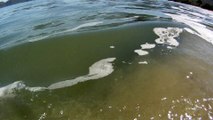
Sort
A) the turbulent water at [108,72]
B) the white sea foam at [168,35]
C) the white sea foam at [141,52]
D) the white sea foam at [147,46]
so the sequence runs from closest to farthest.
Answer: the turbulent water at [108,72]
the white sea foam at [141,52]
the white sea foam at [147,46]
the white sea foam at [168,35]

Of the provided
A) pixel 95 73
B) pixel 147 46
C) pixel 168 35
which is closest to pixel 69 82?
pixel 95 73

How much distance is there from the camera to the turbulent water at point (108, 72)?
680 cm

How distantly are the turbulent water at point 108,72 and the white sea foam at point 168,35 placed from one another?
0.10 ft

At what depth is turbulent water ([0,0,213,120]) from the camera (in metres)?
6.80

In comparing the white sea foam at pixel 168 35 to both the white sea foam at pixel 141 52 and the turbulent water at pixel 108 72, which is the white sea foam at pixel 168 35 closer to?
the turbulent water at pixel 108 72

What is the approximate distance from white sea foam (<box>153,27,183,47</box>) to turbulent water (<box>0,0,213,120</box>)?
30mm

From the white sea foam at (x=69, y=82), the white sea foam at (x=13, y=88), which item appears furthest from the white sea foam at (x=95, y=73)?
the white sea foam at (x=13, y=88)

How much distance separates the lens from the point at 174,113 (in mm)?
6570

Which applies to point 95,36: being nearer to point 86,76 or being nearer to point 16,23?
point 86,76

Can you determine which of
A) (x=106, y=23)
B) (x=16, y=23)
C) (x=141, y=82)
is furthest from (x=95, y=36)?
(x=16, y=23)

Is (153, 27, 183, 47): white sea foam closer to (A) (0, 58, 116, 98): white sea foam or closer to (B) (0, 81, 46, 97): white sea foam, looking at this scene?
(A) (0, 58, 116, 98): white sea foam

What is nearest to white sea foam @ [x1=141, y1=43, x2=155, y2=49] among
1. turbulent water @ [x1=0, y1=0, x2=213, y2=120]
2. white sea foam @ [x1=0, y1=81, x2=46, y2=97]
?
turbulent water @ [x1=0, y1=0, x2=213, y2=120]

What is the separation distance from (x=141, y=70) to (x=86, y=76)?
1.32 m

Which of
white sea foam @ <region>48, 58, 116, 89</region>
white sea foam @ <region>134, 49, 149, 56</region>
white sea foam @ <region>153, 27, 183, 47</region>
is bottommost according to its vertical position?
white sea foam @ <region>153, 27, 183, 47</region>
